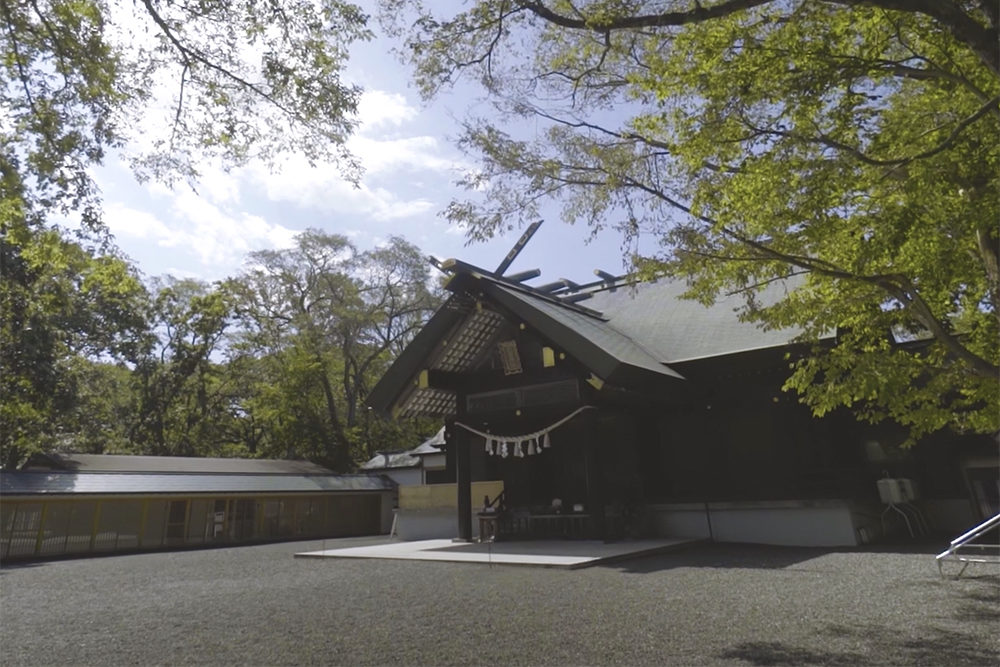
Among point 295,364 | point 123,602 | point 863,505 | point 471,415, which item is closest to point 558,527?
point 471,415

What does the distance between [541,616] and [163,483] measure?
15.6 metres

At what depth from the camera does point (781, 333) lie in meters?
11.1

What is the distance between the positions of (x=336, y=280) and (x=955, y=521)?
23.8 m

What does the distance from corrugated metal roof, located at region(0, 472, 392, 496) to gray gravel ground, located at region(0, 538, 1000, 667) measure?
7.50 meters

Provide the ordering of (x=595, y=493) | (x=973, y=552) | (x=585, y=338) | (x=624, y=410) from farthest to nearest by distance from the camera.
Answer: (x=624, y=410)
(x=595, y=493)
(x=585, y=338)
(x=973, y=552)

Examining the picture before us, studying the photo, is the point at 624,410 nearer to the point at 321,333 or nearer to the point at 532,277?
the point at 532,277

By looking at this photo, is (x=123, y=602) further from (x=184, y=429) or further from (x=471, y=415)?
(x=184, y=429)

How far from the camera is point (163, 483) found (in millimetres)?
16922

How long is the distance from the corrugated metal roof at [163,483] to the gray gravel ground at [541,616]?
7.50 metres

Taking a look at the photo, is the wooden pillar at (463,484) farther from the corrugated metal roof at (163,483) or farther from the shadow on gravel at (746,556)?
the corrugated metal roof at (163,483)

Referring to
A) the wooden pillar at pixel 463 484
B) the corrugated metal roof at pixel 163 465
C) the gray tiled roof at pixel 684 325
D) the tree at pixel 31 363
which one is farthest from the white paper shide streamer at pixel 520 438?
the corrugated metal roof at pixel 163 465

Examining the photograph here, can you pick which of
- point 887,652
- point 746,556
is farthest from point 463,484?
point 887,652

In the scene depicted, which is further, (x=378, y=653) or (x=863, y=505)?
(x=863, y=505)

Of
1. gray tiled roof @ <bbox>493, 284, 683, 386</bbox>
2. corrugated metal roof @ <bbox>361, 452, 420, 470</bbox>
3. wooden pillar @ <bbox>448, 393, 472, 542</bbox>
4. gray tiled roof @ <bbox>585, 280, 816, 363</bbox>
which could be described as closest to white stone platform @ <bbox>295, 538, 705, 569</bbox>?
wooden pillar @ <bbox>448, 393, 472, 542</bbox>
